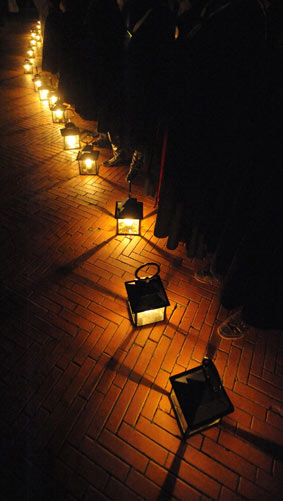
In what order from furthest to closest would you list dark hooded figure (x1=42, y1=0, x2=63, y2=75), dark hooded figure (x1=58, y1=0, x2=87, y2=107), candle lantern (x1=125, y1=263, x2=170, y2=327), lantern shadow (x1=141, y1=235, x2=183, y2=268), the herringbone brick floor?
1. dark hooded figure (x1=42, y1=0, x2=63, y2=75)
2. lantern shadow (x1=141, y1=235, x2=183, y2=268)
3. dark hooded figure (x1=58, y1=0, x2=87, y2=107)
4. candle lantern (x1=125, y1=263, x2=170, y2=327)
5. the herringbone brick floor

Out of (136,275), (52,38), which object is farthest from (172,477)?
(52,38)

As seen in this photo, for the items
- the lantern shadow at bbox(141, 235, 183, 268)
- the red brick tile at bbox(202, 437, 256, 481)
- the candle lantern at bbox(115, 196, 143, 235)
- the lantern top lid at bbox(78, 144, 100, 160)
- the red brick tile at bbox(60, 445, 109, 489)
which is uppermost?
the lantern top lid at bbox(78, 144, 100, 160)

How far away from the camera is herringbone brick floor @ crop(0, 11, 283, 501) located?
80.2 inches

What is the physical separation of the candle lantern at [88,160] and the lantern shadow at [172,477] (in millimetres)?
4558

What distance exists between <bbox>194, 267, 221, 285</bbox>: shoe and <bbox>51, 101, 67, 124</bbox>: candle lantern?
538cm

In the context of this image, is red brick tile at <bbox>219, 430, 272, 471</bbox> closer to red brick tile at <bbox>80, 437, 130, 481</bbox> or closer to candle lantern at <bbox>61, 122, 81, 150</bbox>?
red brick tile at <bbox>80, 437, 130, 481</bbox>

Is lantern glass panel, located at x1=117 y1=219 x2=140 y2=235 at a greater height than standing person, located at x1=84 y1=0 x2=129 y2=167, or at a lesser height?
lesser

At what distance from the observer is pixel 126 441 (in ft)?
7.19

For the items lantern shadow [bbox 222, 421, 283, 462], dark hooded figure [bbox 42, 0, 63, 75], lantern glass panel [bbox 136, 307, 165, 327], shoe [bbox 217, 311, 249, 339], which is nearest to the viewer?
lantern shadow [bbox 222, 421, 283, 462]

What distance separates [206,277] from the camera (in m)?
3.42

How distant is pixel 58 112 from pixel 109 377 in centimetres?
663

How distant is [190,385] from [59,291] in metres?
2.03

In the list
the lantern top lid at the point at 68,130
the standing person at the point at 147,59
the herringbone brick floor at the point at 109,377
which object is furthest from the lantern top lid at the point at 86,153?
the standing person at the point at 147,59

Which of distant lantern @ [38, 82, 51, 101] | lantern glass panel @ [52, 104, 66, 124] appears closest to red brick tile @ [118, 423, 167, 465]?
lantern glass panel @ [52, 104, 66, 124]
